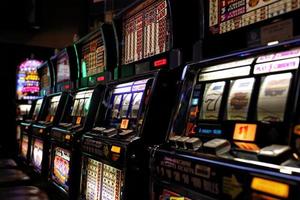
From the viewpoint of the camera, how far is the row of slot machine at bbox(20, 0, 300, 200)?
1.25m

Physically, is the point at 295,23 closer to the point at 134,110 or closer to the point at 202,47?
the point at 202,47

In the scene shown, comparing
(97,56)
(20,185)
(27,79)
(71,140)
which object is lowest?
(20,185)

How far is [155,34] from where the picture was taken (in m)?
2.47

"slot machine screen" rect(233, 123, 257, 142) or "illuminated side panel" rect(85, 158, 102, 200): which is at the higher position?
"slot machine screen" rect(233, 123, 257, 142)

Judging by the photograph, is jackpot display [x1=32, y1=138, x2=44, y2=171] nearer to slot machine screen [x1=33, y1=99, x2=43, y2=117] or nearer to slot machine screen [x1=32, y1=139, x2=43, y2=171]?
slot machine screen [x1=32, y1=139, x2=43, y2=171]

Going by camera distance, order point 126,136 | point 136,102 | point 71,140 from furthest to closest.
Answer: point 71,140
point 136,102
point 126,136

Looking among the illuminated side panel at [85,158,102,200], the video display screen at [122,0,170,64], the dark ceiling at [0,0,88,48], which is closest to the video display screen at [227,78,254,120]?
the video display screen at [122,0,170,64]

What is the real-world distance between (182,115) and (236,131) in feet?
1.18

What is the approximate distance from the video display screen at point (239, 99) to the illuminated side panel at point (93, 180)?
1255 mm

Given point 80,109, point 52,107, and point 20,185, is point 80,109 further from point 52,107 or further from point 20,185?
point 20,185

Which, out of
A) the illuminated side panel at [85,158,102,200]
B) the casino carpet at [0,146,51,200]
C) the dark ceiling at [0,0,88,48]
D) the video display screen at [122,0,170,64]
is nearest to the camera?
the video display screen at [122,0,170,64]

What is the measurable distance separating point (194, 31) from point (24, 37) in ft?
24.2

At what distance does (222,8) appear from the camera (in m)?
1.78

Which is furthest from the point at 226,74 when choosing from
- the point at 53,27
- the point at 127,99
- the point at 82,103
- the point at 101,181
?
the point at 53,27
